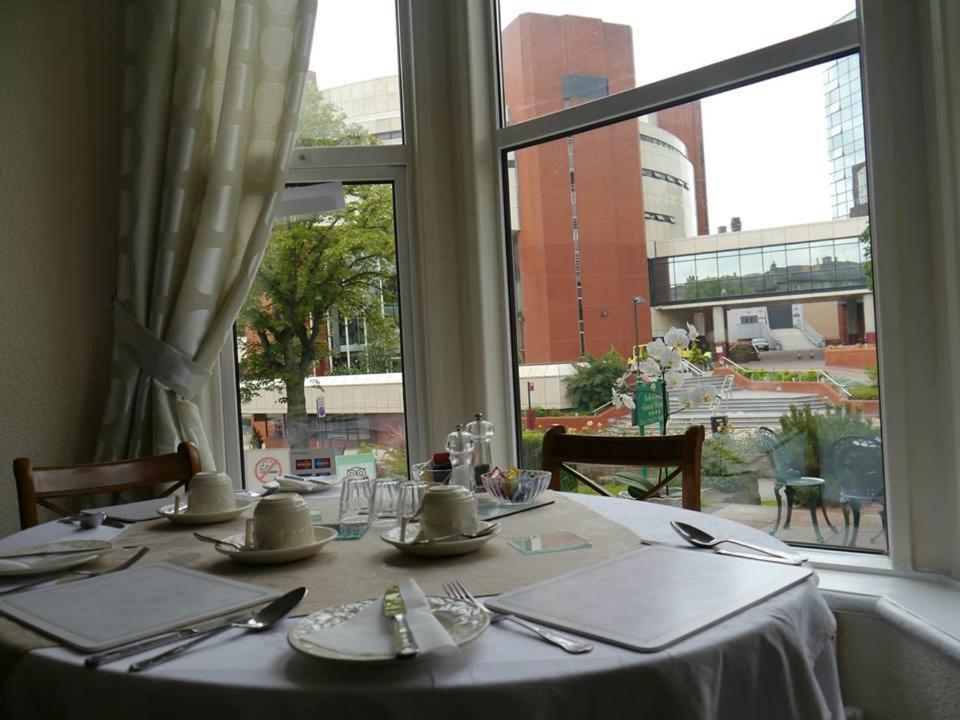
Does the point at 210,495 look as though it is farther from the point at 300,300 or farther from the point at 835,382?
the point at 835,382

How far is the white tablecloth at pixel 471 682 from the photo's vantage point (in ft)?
2.38

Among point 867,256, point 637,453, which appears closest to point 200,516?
point 637,453

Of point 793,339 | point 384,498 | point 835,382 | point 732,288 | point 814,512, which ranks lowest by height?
point 814,512

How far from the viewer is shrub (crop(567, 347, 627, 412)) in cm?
255

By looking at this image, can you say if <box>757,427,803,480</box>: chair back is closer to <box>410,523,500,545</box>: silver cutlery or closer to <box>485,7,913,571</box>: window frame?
<box>485,7,913,571</box>: window frame

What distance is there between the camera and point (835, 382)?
2.09 m

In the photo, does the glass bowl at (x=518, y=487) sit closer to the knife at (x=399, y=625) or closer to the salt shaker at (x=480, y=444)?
the salt shaker at (x=480, y=444)

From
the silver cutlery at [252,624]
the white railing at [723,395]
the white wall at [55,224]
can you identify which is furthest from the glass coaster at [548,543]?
the white wall at [55,224]

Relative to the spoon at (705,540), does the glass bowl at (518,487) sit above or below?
above

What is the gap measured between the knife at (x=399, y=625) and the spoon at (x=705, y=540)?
19.6 inches

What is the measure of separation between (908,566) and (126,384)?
7.62ft

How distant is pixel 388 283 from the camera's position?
286 centimetres

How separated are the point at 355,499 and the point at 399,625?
0.65m

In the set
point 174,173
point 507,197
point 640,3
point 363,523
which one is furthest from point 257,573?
point 640,3
